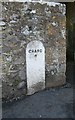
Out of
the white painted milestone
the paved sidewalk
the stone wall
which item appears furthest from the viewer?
the white painted milestone

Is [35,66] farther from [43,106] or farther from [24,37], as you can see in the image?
[43,106]

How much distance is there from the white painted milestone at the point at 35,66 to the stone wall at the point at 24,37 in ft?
0.38

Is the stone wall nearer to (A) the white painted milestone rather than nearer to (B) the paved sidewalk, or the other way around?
(A) the white painted milestone

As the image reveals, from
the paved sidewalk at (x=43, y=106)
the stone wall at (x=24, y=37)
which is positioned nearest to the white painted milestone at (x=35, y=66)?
the stone wall at (x=24, y=37)

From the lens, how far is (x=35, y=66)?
6.70 metres

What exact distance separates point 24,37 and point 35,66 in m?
0.81

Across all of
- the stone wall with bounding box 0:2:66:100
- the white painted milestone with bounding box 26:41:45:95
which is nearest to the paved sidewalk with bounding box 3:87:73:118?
the white painted milestone with bounding box 26:41:45:95

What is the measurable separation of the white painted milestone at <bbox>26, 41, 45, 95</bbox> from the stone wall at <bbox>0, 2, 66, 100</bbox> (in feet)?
0.38

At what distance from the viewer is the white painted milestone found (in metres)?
6.59

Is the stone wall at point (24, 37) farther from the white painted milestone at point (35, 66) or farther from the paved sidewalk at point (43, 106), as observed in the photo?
the paved sidewalk at point (43, 106)

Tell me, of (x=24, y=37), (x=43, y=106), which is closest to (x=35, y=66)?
(x=24, y=37)

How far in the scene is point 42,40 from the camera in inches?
269

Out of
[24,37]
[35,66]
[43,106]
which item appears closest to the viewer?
[43,106]

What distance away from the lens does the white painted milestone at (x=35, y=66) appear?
6586 millimetres
